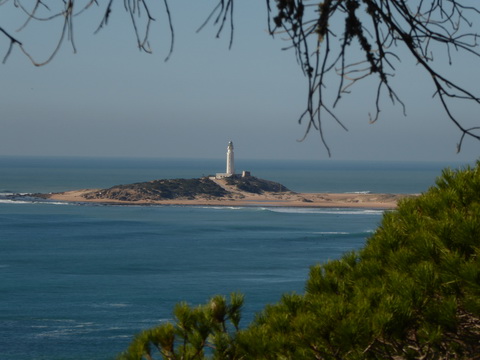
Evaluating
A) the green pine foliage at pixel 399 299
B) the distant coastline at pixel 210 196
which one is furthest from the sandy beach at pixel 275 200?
the green pine foliage at pixel 399 299

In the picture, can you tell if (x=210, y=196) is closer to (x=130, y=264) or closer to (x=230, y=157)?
(x=230, y=157)

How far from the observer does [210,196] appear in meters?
81.4

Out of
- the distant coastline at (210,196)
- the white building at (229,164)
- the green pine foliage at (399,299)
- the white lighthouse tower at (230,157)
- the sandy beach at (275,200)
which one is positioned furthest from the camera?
the white building at (229,164)

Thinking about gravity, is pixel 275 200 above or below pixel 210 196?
below

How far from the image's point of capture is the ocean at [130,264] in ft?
82.9

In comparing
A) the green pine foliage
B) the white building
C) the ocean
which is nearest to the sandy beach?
the white building

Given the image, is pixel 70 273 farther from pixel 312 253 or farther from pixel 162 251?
pixel 312 253

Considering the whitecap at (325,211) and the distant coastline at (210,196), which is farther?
the distant coastline at (210,196)

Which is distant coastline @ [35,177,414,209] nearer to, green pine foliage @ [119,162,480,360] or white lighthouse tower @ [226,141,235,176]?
white lighthouse tower @ [226,141,235,176]

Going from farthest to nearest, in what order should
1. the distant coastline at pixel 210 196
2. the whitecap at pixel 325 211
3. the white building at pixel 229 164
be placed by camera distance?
the white building at pixel 229 164
the distant coastline at pixel 210 196
the whitecap at pixel 325 211

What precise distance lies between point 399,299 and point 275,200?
77.9 meters

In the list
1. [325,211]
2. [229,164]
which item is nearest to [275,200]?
[229,164]

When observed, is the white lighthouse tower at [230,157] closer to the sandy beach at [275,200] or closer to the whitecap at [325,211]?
the sandy beach at [275,200]

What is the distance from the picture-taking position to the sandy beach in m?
76.7
